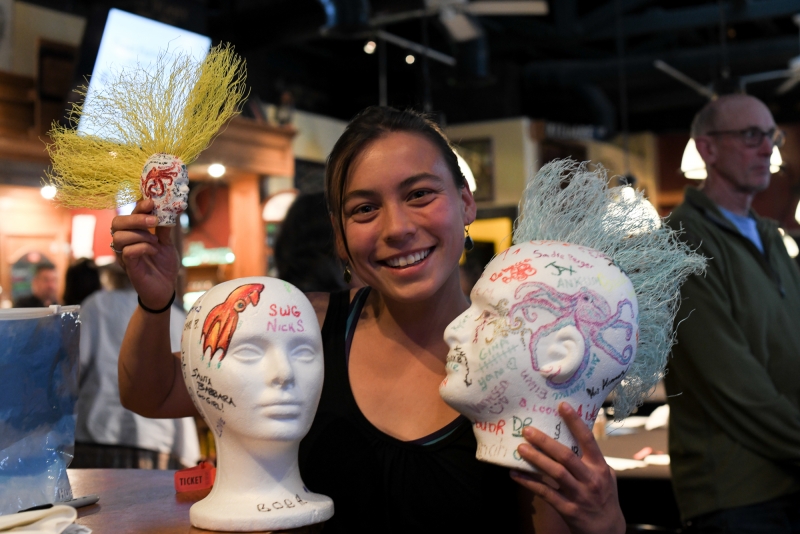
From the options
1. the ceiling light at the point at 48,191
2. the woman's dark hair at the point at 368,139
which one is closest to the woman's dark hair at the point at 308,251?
the ceiling light at the point at 48,191

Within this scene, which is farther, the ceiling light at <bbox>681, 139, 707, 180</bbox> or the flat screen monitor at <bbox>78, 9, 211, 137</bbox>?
the flat screen monitor at <bbox>78, 9, 211, 137</bbox>

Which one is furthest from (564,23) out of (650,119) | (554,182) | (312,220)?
(554,182)

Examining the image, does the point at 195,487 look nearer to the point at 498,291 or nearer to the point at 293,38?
the point at 498,291

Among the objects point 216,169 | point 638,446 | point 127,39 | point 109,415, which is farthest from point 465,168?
point 216,169

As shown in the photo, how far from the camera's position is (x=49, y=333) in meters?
1.36

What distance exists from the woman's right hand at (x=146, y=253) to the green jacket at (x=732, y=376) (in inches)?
58.1

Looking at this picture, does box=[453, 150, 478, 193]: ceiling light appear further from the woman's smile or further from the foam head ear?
the foam head ear

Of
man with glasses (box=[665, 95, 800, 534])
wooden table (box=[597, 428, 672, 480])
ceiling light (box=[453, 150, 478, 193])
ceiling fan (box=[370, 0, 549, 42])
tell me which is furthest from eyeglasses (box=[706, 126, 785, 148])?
ceiling fan (box=[370, 0, 549, 42])

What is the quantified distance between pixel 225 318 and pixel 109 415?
2086mm

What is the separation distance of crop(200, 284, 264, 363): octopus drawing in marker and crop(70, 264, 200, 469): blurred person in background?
6.01 ft

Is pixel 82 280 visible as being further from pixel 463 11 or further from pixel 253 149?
pixel 463 11

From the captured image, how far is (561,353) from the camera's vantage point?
128 cm

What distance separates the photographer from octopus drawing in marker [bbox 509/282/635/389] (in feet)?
4.21

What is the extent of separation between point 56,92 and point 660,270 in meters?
4.83
